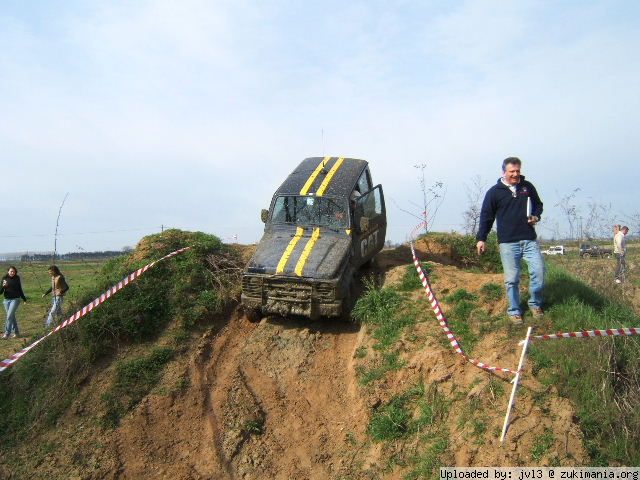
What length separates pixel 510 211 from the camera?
6.47 m

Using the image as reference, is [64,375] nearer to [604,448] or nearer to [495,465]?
[495,465]

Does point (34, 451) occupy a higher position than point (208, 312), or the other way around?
point (208, 312)

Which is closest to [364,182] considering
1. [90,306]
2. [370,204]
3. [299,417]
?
[370,204]

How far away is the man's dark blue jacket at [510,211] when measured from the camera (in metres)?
6.43

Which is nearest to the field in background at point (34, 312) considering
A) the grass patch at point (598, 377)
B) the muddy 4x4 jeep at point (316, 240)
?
the muddy 4x4 jeep at point (316, 240)

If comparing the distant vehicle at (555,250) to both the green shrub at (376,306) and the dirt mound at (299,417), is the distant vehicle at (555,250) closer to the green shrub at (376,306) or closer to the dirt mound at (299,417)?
the dirt mound at (299,417)

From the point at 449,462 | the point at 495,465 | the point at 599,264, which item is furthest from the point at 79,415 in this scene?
the point at 599,264

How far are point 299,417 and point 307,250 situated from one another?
8.70 feet

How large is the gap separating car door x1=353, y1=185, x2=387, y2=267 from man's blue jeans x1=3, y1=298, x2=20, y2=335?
828cm

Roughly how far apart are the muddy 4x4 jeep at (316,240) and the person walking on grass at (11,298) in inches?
267

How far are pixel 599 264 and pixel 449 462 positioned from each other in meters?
6.73

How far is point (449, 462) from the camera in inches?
205

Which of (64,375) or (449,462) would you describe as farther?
(64,375)

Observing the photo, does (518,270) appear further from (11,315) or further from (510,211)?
(11,315)
